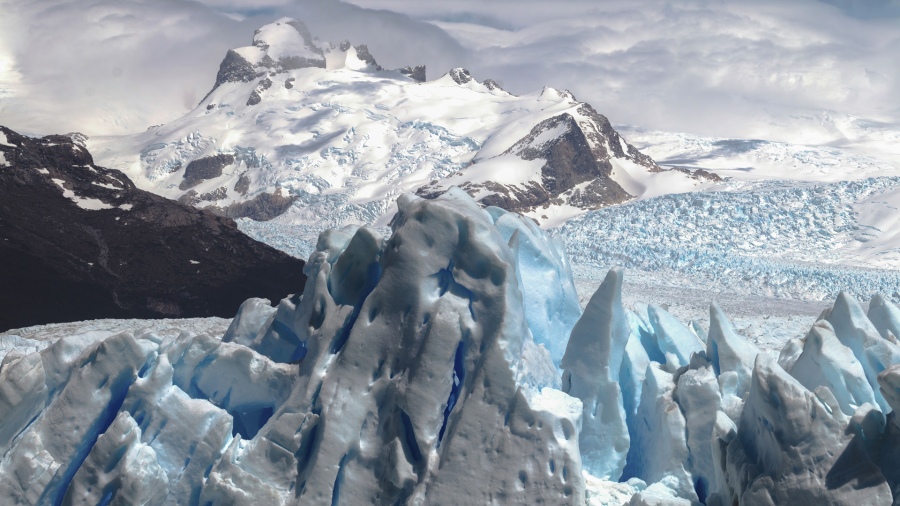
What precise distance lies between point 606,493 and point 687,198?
102 ft

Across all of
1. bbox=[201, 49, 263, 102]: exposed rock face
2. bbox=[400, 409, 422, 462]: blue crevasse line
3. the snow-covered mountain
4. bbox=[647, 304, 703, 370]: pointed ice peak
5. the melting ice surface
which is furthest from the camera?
bbox=[201, 49, 263, 102]: exposed rock face

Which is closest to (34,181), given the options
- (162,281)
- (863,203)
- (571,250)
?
(162,281)

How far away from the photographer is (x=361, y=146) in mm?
83625

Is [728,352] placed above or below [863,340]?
below

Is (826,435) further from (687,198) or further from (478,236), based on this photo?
(687,198)

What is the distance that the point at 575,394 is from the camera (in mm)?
10609

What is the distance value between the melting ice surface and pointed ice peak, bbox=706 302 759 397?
0.03 meters

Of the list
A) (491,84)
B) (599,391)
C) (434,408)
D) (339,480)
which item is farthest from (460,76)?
(339,480)

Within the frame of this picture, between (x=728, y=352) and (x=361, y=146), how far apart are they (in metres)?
75.1

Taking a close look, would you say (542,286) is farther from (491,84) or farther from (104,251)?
(491,84)

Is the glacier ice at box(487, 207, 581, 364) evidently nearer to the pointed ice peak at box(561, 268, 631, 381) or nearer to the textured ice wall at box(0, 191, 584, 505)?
the pointed ice peak at box(561, 268, 631, 381)

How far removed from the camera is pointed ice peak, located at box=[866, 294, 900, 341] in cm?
1194

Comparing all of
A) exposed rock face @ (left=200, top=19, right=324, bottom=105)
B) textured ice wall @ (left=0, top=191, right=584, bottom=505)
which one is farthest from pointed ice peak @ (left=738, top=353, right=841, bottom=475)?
exposed rock face @ (left=200, top=19, right=324, bottom=105)

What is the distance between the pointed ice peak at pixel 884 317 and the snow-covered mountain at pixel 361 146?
40690 millimetres
